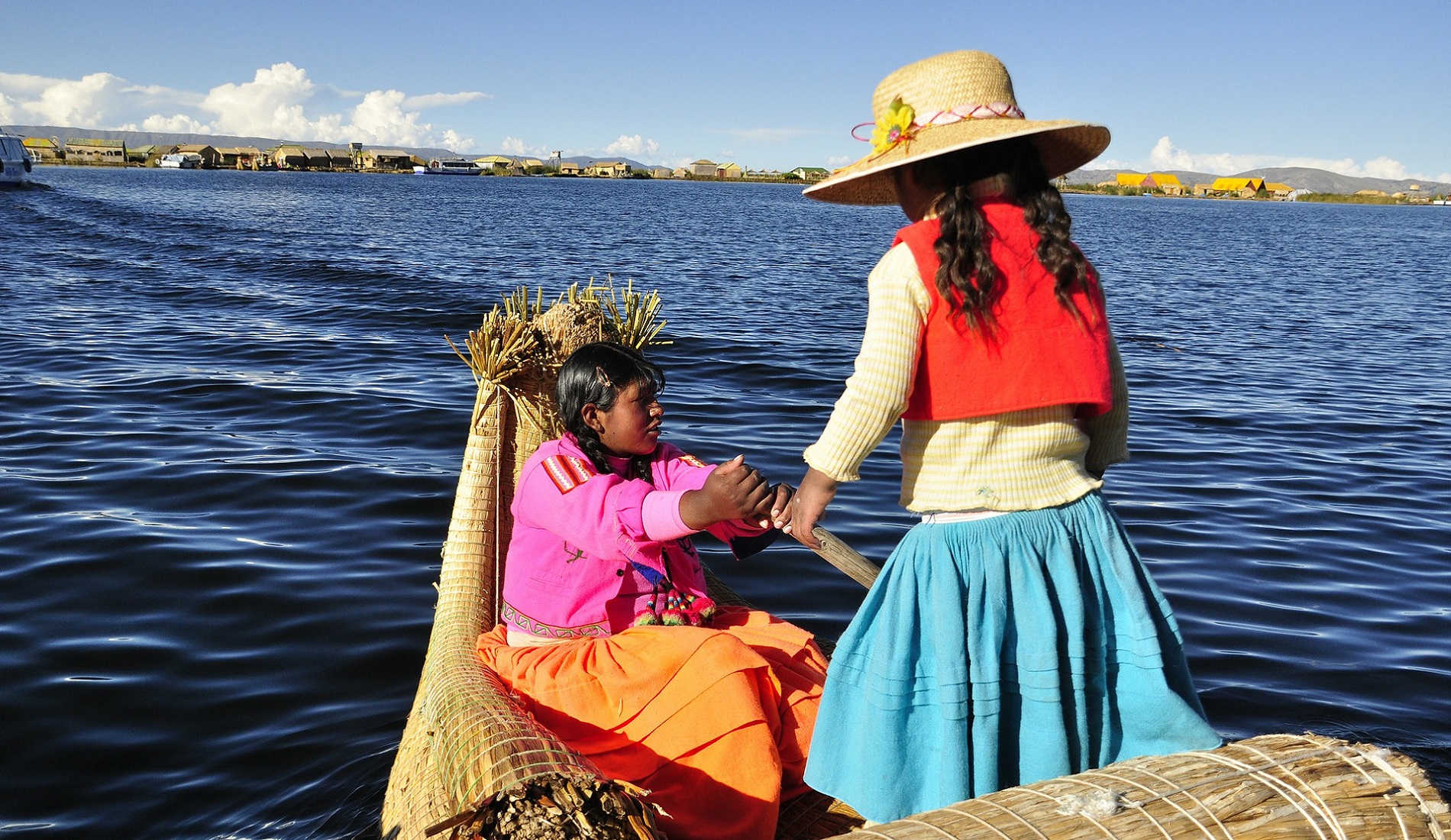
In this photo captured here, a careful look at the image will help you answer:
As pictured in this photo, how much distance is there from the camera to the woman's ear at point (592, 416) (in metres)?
3.18

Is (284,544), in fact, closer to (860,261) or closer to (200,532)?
(200,532)

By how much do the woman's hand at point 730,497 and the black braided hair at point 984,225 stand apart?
85 cm

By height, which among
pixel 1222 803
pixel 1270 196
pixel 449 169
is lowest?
pixel 1222 803

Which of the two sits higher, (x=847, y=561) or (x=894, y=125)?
(x=894, y=125)

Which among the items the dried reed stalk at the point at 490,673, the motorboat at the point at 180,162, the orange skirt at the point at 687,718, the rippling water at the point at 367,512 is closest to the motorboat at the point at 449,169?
the motorboat at the point at 180,162

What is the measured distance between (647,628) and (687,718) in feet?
1.08

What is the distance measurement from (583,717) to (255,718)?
231cm

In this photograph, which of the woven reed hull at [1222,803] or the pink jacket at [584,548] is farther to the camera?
the pink jacket at [584,548]

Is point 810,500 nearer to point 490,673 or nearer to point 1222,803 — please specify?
point 1222,803

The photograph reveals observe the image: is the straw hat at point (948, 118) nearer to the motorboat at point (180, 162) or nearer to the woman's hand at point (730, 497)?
the woman's hand at point (730, 497)

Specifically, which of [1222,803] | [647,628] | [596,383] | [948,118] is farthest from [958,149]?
[647,628]

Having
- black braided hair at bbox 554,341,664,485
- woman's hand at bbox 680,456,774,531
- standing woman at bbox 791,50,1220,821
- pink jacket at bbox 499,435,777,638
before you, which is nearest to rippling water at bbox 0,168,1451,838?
pink jacket at bbox 499,435,777,638

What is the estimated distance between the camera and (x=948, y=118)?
213 centimetres

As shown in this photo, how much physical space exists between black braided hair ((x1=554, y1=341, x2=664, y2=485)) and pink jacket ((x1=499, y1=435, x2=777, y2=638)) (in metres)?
0.05
